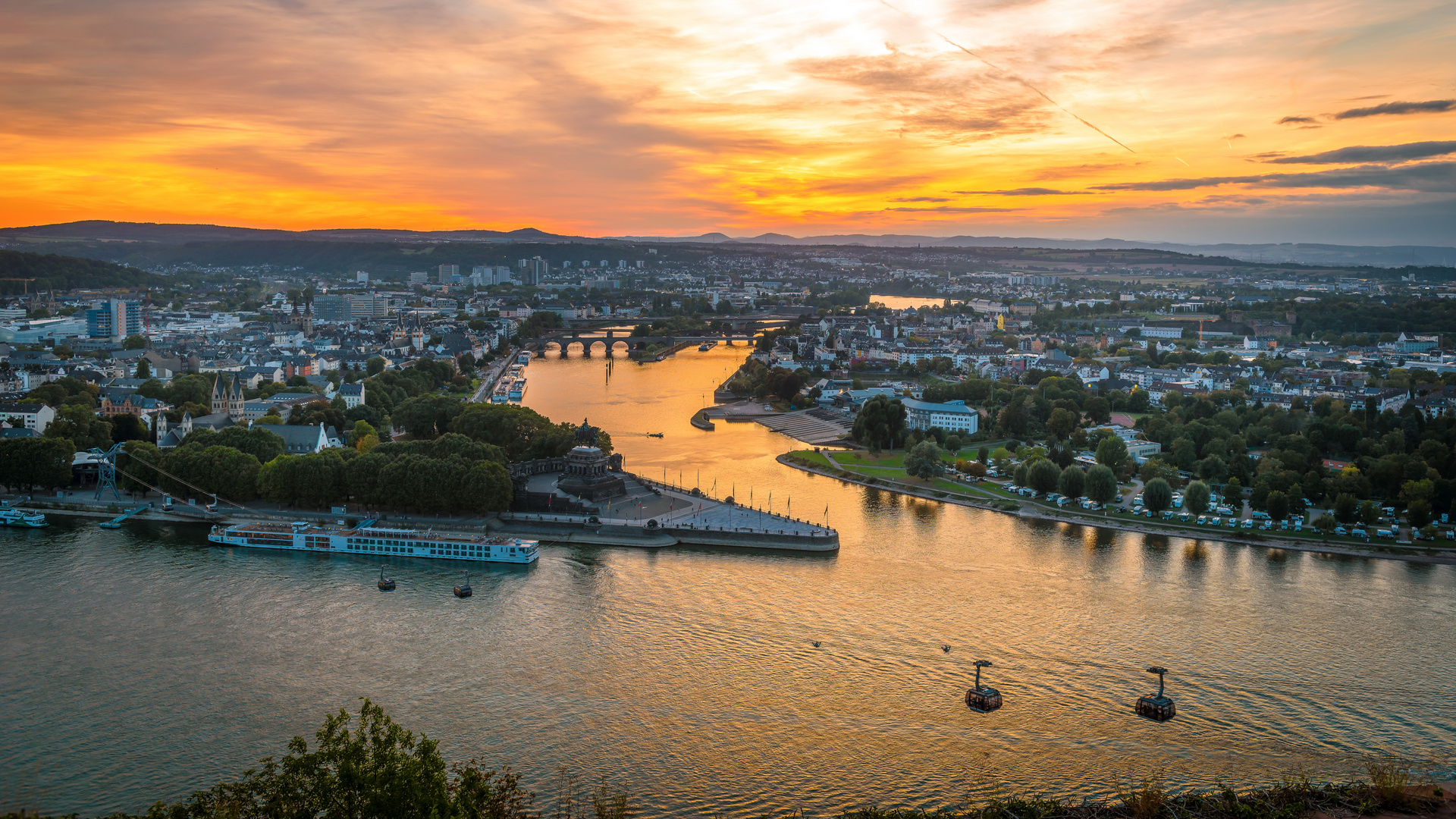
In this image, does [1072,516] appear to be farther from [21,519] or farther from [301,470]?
[21,519]

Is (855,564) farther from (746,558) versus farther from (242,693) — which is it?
(242,693)

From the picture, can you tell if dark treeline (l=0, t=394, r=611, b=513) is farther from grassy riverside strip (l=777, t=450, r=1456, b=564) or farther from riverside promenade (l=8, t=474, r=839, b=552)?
grassy riverside strip (l=777, t=450, r=1456, b=564)

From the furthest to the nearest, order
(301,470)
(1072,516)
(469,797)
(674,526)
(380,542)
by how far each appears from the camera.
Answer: (1072,516), (301,470), (674,526), (380,542), (469,797)

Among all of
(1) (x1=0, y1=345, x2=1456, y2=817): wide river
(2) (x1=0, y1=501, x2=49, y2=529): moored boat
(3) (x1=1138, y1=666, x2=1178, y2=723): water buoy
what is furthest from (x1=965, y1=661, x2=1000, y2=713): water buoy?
(2) (x1=0, y1=501, x2=49, y2=529): moored boat

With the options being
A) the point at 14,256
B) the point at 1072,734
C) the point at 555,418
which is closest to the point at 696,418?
the point at 555,418

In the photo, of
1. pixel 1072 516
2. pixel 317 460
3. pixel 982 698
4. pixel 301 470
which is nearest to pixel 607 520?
pixel 317 460

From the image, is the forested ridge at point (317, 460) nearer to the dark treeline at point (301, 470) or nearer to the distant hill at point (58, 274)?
the dark treeline at point (301, 470)

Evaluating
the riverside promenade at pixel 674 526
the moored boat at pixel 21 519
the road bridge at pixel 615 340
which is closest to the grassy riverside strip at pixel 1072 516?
the riverside promenade at pixel 674 526
